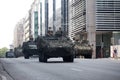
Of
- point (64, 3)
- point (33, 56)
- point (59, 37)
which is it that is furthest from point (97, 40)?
point (59, 37)

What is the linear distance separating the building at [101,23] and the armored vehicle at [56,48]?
52.9 meters

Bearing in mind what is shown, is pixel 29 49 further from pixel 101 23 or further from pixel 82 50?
pixel 101 23

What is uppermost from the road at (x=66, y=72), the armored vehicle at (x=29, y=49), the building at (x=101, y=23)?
the building at (x=101, y=23)

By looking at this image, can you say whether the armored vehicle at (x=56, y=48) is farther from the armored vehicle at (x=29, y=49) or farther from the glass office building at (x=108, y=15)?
the glass office building at (x=108, y=15)

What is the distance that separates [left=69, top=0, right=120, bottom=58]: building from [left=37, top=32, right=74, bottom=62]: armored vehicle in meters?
52.9

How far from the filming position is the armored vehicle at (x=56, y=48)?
112 ft

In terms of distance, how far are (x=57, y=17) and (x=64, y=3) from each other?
29.8ft

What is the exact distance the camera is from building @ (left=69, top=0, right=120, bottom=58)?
90125 millimetres

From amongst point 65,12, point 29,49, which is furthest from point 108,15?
point 29,49

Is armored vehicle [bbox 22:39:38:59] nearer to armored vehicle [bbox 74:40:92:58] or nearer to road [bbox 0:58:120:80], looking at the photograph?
armored vehicle [bbox 74:40:92:58]

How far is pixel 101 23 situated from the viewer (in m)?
90.8

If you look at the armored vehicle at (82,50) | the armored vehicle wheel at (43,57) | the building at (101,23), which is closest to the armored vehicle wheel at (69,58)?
the armored vehicle wheel at (43,57)

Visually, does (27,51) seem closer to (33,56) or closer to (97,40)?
(33,56)

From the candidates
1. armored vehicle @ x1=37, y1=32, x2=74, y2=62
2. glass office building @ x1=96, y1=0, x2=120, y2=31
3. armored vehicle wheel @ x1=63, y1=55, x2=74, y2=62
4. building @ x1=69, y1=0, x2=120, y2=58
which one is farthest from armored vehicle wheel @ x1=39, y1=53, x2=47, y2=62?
glass office building @ x1=96, y1=0, x2=120, y2=31
